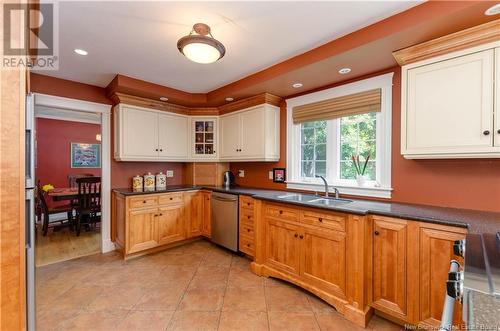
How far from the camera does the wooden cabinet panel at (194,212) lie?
3.56 metres

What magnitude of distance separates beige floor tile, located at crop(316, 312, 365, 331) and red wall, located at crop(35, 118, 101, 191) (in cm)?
637

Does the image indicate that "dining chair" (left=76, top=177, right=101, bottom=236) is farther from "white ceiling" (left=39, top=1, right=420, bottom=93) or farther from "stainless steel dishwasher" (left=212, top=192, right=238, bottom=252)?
"stainless steel dishwasher" (left=212, top=192, right=238, bottom=252)

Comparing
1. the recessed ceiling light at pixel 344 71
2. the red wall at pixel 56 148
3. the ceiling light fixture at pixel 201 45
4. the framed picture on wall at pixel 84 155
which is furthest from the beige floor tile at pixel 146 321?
the framed picture on wall at pixel 84 155

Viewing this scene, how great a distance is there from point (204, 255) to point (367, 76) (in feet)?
10.2

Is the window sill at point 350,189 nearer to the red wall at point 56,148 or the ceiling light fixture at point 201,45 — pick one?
the ceiling light fixture at point 201,45

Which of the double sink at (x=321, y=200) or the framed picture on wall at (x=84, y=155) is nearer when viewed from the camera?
the double sink at (x=321, y=200)

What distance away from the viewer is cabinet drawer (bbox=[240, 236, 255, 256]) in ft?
9.56

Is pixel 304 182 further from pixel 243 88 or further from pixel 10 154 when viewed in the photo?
pixel 10 154

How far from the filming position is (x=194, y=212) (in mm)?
3646

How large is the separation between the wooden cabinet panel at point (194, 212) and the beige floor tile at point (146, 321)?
64.7 inches

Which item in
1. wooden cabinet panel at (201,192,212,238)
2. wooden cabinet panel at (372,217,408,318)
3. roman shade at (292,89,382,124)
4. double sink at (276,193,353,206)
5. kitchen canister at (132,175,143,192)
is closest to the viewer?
wooden cabinet panel at (372,217,408,318)

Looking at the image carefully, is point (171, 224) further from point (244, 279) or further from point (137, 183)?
point (244, 279)

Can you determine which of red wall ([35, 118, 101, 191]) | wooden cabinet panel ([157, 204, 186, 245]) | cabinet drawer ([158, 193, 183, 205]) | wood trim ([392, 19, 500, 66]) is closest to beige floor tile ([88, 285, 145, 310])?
wooden cabinet panel ([157, 204, 186, 245])

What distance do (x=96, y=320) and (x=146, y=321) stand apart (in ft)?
1.38
